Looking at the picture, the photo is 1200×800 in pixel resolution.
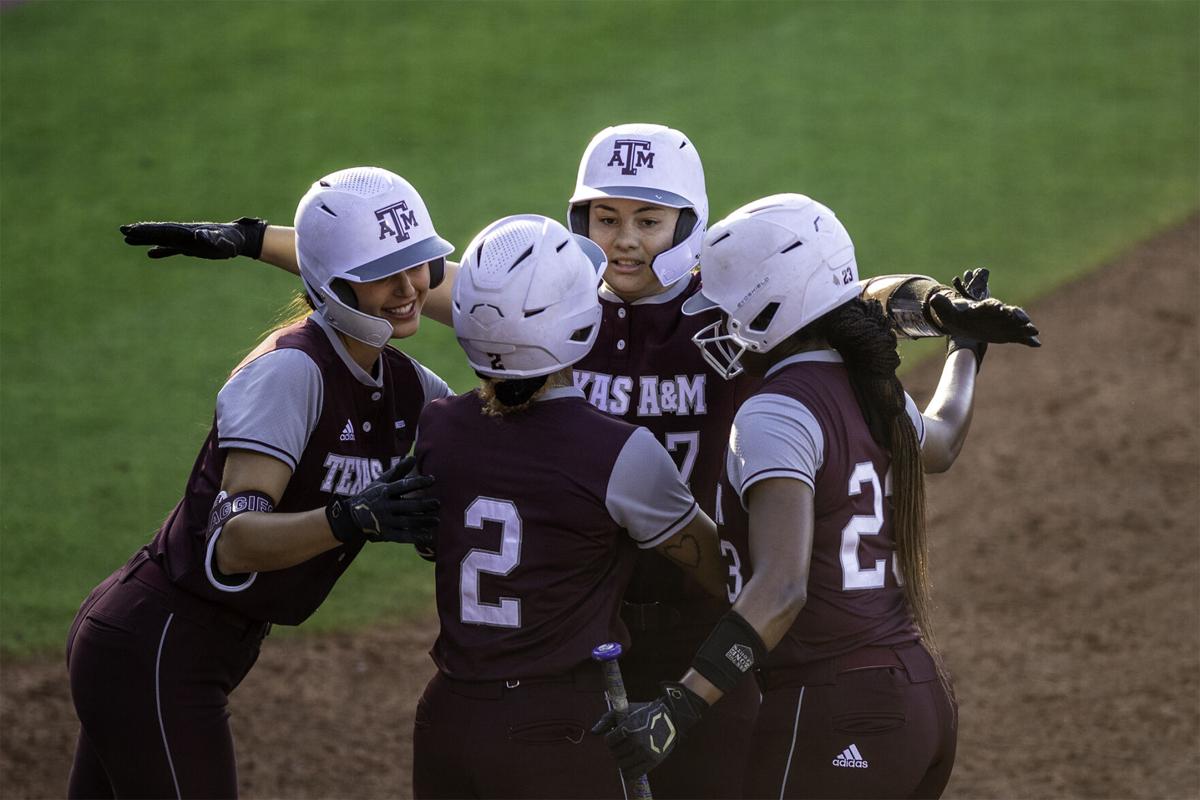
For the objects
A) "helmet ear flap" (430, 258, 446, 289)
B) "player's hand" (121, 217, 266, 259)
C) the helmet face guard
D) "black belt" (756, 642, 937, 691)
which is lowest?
"black belt" (756, 642, 937, 691)

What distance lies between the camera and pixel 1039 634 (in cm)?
699

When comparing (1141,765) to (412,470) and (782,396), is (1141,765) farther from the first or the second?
(412,470)

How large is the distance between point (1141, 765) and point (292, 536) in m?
4.04

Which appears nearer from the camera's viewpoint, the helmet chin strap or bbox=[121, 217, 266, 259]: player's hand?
the helmet chin strap

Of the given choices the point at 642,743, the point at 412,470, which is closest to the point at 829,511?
the point at 642,743

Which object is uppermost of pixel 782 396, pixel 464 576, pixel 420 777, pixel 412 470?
pixel 782 396

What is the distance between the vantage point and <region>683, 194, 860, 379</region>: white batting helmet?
3.49 metres

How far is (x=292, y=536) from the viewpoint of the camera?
3.46 meters

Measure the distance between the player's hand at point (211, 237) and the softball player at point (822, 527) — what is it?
5.10 ft

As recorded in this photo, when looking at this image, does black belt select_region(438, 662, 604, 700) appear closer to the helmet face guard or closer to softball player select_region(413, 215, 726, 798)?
softball player select_region(413, 215, 726, 798)

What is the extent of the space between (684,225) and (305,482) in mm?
1338

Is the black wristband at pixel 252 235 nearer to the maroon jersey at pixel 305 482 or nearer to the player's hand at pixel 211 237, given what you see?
the player's hand at pixel 211 237

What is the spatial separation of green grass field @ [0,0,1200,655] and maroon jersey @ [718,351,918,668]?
3.98m

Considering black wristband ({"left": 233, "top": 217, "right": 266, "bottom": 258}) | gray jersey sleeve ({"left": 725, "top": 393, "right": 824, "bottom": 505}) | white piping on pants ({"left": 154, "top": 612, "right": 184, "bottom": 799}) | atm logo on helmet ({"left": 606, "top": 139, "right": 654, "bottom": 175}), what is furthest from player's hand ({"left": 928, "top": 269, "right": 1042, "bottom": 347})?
white piping on pants ({"left": 154, "top": 612, "right": 184, "bottom": 799})
